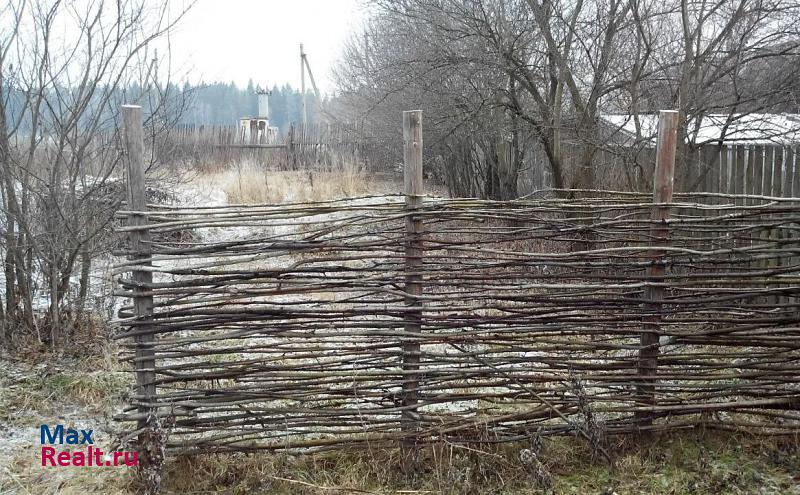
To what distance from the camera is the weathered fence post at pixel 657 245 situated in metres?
3.21

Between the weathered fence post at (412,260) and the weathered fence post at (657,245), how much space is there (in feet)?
3.57

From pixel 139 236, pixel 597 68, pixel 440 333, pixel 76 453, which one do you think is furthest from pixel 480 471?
pixel 597 68

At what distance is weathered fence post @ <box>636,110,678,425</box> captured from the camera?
3.21m

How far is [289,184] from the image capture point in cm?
1421

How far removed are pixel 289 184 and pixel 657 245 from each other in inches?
457

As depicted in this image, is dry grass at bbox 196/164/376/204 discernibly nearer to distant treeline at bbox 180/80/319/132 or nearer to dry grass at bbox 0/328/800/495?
dry grass at bbox 0/328/800/495

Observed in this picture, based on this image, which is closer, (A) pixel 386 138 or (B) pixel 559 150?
(B) pixel 559 150

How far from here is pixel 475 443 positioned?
126 inches

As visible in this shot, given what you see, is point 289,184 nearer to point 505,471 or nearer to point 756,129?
point 756,129

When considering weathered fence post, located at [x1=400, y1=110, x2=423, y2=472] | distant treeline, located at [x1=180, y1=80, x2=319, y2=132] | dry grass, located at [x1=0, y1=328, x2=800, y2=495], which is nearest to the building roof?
dry grass, located at [x1=0, y1=328, x2=800, y2=495]

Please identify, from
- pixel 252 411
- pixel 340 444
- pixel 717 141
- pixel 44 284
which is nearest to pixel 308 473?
pixel 340 444

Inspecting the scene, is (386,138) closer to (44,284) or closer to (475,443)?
(44,284)

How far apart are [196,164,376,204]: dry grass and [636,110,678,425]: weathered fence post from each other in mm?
9214

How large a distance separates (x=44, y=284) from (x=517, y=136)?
7.35 meters
